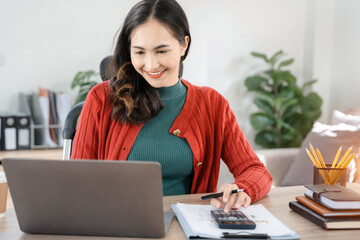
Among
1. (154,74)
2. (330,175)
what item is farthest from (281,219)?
(154,74)

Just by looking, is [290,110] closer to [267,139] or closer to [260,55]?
[267,139]

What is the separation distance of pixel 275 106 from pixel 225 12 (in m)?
0.88

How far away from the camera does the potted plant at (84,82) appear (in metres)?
2.93

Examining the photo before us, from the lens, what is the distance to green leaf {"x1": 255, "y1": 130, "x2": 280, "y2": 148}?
3633mm

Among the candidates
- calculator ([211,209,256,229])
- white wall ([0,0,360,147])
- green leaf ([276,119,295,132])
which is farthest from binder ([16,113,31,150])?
calculator ([211,209,256,229])

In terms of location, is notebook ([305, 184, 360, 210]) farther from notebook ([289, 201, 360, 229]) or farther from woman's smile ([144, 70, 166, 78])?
woman's smile ([144, 70, 166, 78])

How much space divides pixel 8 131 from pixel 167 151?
66.8 inches

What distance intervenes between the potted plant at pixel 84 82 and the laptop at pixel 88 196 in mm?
1988

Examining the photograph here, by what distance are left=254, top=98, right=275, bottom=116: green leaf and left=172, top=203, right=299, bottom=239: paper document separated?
2.44m

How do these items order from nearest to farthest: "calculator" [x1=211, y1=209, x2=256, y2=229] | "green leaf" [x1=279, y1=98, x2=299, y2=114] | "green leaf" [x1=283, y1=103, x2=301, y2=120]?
1. "calculator" [x1=211, y1=209, x2=256, y2=229]
2. "green leaf" [x1=279, y1=98, x2=299, y2=114]
3. "green leaf" [x1=283, y1=103, x2=301, y2=120]

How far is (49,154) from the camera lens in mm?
2729

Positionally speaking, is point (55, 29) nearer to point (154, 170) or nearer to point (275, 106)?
point (275, 106)

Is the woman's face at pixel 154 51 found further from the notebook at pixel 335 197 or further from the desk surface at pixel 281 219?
the notebook at pixel 335 197

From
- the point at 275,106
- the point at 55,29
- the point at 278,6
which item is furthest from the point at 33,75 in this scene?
the point at 278,6
